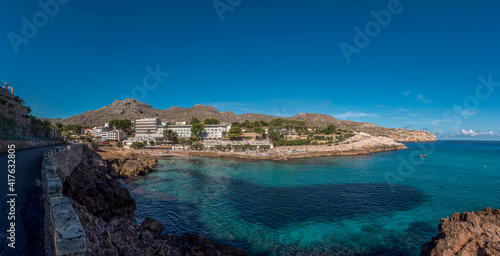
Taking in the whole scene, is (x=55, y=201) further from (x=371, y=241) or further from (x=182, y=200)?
(x=182, y=200)

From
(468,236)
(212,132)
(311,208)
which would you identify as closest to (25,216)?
(468,236)

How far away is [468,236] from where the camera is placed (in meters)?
10.4

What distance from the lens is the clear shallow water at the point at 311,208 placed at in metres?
13.8

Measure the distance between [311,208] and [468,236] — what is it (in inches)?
417

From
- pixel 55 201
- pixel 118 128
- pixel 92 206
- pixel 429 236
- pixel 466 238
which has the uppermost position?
pixel 118 128

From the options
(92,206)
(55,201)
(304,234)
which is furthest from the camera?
(304,234)

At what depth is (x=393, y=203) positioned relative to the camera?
21281 mm

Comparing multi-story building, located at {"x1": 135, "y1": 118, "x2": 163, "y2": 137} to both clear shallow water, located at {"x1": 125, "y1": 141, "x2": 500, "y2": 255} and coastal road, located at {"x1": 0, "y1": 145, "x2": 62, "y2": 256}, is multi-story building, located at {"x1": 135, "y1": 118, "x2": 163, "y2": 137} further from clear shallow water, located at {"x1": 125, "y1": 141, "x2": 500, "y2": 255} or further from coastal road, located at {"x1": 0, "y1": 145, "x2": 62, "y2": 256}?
coastal road, located at {"x1": 0, "y1": 145, "x2": 62, "y2": 256}

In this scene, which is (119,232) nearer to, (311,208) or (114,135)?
(311,208)

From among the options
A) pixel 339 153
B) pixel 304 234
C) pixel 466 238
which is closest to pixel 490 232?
pixel 466 238

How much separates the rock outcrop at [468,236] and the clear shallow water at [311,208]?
2.54 metres

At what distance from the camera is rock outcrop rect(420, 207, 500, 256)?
9727 millimetres

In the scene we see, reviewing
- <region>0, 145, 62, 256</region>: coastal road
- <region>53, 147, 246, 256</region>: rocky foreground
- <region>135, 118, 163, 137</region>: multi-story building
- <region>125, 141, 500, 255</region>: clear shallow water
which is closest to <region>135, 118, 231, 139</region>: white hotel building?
<region>135, 118, 163, 137</region>: multi-story building

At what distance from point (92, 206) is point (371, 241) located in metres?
16.6
